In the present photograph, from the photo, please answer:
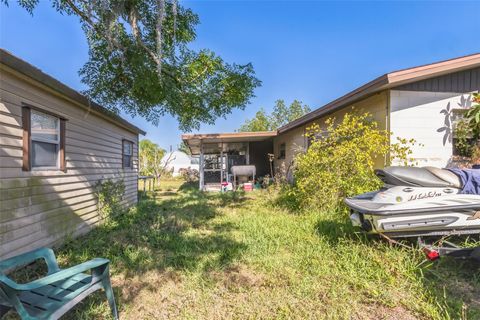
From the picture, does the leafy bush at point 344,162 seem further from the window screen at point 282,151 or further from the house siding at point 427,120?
the window screen at point 282,151

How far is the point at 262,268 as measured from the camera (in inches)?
121

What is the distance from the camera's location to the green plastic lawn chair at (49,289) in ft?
5.21

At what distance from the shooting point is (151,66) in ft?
16.6

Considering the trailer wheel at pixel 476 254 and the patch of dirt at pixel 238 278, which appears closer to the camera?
the trailer wheel at pixel 476 254

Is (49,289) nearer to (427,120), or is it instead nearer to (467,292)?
(467,292)

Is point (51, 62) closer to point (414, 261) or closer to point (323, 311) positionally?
point (323, 311)

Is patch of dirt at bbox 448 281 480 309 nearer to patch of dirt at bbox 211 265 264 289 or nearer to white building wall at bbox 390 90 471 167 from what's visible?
patch of dirt at bbox 211 265 264 289

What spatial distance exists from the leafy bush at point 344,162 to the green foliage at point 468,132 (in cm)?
102

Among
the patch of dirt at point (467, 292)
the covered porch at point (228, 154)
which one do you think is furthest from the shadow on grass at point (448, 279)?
the covered porch at point (228, 154)

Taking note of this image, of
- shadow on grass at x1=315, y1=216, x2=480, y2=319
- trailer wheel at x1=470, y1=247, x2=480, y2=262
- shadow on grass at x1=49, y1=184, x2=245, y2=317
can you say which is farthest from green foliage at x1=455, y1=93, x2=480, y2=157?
shadow on grass at x1=49, y1=184, x2=245, y2=317

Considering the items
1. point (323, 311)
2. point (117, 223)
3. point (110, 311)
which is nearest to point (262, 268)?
point (323, 311)

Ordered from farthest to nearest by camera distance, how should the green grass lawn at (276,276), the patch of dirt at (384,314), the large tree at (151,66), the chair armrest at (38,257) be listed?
the large tree at (151,66)
the green grass lawn at (276,276)
the patch of dirt at (384,314)
the chair armrest at (38,257)

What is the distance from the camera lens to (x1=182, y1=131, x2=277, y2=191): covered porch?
11.0 meters

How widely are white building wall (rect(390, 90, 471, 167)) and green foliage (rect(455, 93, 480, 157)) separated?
16 centimetres
